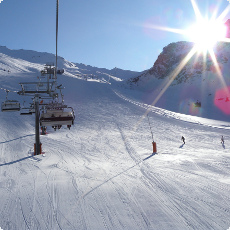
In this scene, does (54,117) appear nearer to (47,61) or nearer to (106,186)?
(106,186)

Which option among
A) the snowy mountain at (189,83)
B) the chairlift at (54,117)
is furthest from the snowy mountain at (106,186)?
the snowy mountain at (189,83)

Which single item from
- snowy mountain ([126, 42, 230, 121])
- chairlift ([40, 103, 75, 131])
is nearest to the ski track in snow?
chairlift ([40, 103, 75, 131])

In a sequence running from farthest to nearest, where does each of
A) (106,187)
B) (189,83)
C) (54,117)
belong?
1. (189,83)
2. (54,117)
3. (106,187)

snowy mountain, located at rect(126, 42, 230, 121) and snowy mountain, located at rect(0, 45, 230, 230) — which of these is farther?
snowy mountain, located at rect(126, 42, 230, 121)

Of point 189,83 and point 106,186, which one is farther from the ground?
point 189,83

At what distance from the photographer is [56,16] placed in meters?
4.72

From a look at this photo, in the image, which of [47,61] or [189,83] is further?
[47,61]

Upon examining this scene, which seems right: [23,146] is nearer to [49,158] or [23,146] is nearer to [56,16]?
[49,158]

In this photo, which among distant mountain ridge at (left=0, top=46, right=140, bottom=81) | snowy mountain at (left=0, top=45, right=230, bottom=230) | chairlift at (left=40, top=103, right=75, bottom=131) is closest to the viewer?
snowy mountain at (left=0, top=45, right=230, bottom=230)

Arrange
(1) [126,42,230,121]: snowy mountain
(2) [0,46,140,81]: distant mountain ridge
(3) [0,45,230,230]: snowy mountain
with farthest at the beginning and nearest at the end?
(2) [0,46,140,81]: distant mountain ridge < (1) [126,42,230,121]: snowy mountain < (3) [0,45,230,230]: snowy mountain

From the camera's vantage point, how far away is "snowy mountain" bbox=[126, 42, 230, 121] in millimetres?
45781

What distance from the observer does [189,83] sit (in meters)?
58.8

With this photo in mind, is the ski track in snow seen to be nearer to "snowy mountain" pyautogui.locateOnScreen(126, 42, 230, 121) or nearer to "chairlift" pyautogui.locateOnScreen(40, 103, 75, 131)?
"chairlift" pyautogui.locateOnScreen(40, 103, 75, 131)

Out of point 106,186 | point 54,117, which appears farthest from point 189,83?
point 106,186
